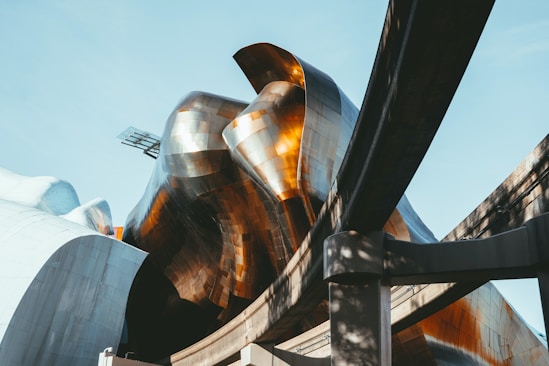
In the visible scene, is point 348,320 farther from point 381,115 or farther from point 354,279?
point 381,115

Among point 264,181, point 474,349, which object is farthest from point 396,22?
point 474,349

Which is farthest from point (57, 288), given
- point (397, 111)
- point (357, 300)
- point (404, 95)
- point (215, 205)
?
point (404, 95)

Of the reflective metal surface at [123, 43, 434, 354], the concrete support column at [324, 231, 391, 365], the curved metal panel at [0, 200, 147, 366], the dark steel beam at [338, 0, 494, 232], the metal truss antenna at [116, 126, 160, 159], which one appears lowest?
the concrete support column at [324, 231, 391, 365]

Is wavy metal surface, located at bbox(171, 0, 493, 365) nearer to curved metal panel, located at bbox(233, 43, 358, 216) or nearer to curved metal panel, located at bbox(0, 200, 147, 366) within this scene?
curved metal panel, located at bbox(233, 43, 358, 216)

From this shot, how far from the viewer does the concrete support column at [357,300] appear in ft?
30.2

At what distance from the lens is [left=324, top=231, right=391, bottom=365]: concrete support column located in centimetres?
920

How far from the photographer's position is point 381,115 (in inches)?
293

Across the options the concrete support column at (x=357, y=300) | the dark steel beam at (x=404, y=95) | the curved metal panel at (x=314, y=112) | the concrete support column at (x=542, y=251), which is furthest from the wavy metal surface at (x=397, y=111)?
the curved metal panel at (x=314, y=112)

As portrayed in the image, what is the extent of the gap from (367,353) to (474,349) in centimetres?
962

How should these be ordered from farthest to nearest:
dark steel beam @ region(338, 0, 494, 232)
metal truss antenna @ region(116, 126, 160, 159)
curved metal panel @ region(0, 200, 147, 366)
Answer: metal truss antenna @ region(116, 126, 160, 159), curved metal panel @ region(0, 200, 147, 366), dark steel beam @ region(338, 0, 494, 232)

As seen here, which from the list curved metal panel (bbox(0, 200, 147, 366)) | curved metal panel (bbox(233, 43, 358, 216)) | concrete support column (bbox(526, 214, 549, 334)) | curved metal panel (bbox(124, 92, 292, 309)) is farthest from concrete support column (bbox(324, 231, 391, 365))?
curved metal panel (bbox(0, 200, 147, 366))

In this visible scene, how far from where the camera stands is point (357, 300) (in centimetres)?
960

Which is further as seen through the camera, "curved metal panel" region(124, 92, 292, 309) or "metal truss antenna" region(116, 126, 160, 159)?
"metal truss antenna" region(116, 126, 160, 159)

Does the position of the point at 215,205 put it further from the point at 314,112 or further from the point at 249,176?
the point at 314,112
